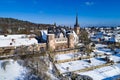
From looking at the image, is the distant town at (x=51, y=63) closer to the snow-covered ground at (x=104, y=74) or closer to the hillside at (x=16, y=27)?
the snow-covered ground at (x=104, y=74)

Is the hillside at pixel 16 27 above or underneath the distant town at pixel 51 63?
above

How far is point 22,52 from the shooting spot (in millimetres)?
27781

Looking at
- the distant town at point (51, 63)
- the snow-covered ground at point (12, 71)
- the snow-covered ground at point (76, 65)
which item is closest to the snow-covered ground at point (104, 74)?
the distant town at point (51, 63)

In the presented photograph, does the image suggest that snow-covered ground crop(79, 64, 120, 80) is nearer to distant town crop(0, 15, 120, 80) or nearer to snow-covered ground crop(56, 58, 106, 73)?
distant town crop(0, 15, 120, 80)

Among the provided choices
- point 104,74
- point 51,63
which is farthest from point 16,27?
point 104,74

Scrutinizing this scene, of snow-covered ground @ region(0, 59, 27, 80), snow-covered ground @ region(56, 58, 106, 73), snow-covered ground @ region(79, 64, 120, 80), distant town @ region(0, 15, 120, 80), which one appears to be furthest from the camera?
snow-covered ground @ region(56, 58, 106, 73)

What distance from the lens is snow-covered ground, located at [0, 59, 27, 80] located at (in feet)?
61.2

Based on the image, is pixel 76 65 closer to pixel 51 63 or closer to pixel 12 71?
pixel 51 63

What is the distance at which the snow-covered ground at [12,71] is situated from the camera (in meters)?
18.6

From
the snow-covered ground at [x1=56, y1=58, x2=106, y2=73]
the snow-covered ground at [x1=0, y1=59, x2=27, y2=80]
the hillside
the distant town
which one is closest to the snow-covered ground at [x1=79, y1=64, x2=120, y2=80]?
the distant town

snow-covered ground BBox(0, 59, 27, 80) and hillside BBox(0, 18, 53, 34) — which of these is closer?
snow-covered ground BBox(0, 59, 27, 80)

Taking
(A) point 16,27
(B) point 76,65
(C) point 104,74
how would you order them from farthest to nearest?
(A) point 16,27
(B) point 76,65
(C) point 104,74

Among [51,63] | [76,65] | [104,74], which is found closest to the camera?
[104,74]

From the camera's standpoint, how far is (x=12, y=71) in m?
20.0
